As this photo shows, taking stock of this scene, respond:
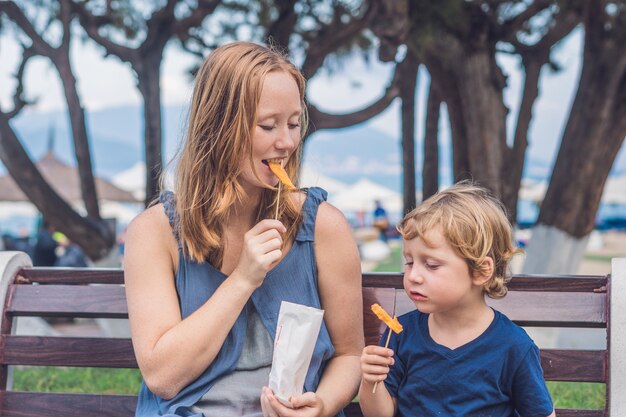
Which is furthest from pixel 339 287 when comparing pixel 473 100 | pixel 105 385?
pixel 473 100

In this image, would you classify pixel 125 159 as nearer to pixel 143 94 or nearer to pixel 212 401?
pixel 143 94

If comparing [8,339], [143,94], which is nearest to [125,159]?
[143,94]

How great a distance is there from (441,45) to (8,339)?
4.96 m

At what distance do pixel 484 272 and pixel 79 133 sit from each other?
257 inches

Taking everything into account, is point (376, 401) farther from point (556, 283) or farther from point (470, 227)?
point (556, 283)

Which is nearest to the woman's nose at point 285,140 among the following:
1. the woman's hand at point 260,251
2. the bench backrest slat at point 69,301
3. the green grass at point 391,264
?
the woman's hand at point 260,251

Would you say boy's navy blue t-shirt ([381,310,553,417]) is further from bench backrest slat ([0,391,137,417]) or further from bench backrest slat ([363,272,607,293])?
bench backrest slat ([0,391,137,417])

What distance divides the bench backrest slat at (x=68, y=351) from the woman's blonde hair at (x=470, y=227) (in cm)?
107

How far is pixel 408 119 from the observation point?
1005cm

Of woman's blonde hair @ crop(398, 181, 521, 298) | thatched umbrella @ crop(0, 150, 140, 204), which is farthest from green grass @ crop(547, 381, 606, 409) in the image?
thatched umbrella @ crop(0, 150, 140, 204)

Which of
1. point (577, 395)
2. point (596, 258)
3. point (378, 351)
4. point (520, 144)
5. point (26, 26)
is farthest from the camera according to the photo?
point (596, 258)

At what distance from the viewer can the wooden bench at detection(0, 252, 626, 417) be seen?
2.54 meters

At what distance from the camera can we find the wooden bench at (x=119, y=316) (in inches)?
100

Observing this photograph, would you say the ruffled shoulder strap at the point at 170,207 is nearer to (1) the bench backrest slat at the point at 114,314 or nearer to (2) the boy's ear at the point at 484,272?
(1) the bench backrest slat at the point at 114,314
